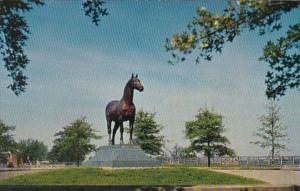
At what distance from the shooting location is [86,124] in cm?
3794

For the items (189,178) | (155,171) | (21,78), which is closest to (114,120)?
(155,171)

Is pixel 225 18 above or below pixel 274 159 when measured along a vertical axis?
above

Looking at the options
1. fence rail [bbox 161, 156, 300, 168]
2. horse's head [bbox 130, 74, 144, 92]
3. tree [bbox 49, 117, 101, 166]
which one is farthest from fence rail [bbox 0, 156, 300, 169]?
horse's head [bbox 130, 74, 144, 92]

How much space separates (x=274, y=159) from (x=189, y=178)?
654 inches

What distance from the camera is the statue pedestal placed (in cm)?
2075

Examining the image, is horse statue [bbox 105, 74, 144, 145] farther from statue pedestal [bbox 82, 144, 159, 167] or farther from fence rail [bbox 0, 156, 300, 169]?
fence rail [bbox 0, 156, 300, 169]

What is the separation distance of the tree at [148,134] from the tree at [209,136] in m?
3.05

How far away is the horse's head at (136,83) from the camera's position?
65.5ft

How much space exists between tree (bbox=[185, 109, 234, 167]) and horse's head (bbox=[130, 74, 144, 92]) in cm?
1564

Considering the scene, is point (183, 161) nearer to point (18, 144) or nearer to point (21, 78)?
point (18, 144)

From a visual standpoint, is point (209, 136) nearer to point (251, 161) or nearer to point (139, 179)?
point (251, 161)

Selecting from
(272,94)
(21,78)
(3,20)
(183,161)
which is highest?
(3,20)

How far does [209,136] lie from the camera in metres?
35.1

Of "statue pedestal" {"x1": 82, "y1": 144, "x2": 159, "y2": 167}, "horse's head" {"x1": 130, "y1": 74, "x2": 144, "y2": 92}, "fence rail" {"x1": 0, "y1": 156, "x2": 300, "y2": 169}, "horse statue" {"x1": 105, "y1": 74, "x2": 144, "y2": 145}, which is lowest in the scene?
"fence rail" {"x1": 0, "y1": 156, "x2": 300, "y2": 169}
